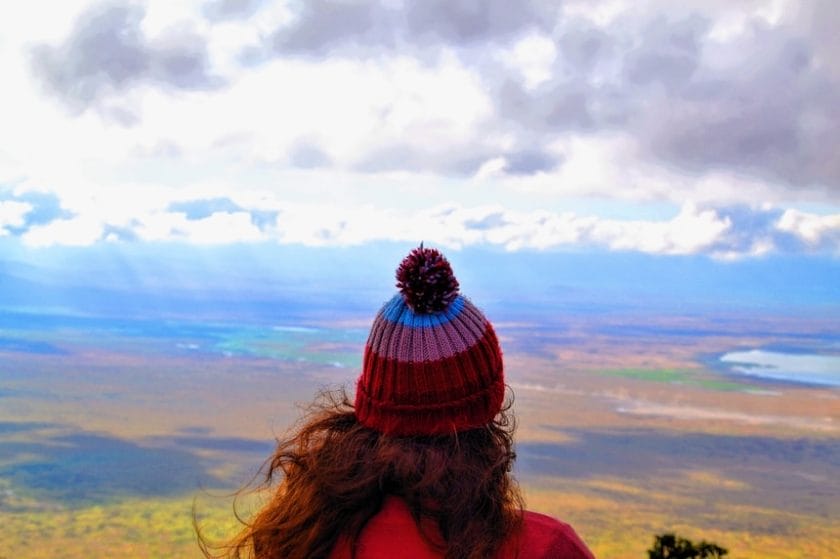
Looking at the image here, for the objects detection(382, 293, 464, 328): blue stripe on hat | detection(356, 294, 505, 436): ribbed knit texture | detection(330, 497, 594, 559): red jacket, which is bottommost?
detection(330, 497, 594, 559): red jacket

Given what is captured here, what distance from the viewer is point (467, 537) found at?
2.00 meters

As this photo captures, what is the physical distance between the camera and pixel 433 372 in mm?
2086

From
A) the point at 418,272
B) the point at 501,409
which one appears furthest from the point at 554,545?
the point at 418,272

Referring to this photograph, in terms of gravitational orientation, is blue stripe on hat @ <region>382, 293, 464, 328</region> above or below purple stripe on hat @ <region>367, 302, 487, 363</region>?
above

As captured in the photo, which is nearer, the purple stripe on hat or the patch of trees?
the purple stripe on hat

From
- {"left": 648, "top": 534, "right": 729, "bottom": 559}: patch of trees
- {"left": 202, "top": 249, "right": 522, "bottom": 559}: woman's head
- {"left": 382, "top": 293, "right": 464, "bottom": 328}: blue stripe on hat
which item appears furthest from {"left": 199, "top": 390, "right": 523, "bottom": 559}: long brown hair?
{"left": 648, "top": 534, "right": 729, "bottom": 559}: patch of trees

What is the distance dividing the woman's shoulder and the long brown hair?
41mm

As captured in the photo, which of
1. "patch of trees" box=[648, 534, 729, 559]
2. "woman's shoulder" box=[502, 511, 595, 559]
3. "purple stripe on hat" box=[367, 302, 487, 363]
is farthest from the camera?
"patch of trees" box=[648, 534, 729, 559]

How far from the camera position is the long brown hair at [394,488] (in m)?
2.03

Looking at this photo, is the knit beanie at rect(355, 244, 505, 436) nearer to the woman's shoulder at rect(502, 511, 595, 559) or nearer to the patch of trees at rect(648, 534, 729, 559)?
the woman's shoulder at rect(502, 511, 595, 559)

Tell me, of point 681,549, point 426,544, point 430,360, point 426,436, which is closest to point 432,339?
point 430,360

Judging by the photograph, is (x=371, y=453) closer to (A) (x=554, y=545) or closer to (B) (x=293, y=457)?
(B) (x=293, y=457)

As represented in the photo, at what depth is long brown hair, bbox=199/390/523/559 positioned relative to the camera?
203 centimetres

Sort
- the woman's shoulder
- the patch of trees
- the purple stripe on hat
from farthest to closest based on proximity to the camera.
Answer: the patch of trees, the purple stripe on hat, the woman's shoulder
